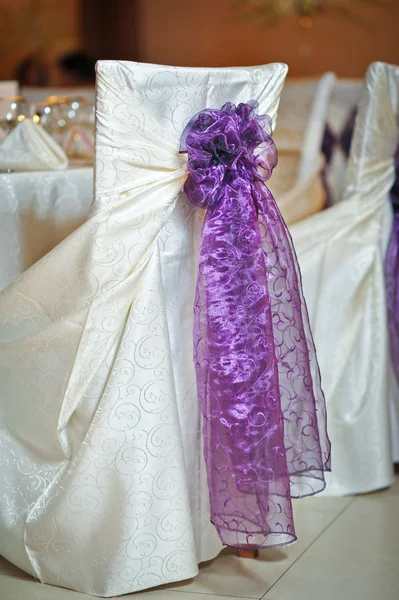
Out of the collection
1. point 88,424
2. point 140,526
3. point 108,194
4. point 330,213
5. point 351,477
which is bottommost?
A: point 351,477

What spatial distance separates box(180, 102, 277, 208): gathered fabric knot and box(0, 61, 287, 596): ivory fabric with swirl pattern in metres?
0.03

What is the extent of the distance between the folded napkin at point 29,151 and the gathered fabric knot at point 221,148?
1.66ft

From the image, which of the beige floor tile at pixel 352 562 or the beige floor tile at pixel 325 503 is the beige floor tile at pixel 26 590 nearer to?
the beige floor tile at pixel 352 562

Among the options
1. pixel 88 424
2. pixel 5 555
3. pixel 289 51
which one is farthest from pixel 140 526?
pixel 289 51

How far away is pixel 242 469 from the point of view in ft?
5.13

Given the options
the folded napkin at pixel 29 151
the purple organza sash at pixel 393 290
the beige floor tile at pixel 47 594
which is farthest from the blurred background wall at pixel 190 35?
the beige floor tile at pixel 47 594

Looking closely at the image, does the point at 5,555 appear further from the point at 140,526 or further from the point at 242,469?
the point at 242,469

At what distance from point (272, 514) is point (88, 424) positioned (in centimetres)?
36

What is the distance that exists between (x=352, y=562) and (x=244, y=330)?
53cm

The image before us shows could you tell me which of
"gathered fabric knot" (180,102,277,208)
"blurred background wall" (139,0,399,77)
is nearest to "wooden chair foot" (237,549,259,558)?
"gathered fabric knot" (180,102,277,208)

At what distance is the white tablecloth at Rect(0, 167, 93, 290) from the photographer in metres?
1.86

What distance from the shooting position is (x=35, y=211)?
6.25ft

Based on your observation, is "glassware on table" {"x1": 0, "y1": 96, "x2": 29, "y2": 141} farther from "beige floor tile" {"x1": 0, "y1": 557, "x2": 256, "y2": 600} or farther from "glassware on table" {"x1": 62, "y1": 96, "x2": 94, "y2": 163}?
"beige floor tile" {"x1": 0, "y1": 557, "x2": 256, "y2": 600}

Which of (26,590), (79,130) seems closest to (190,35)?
(79,130)
